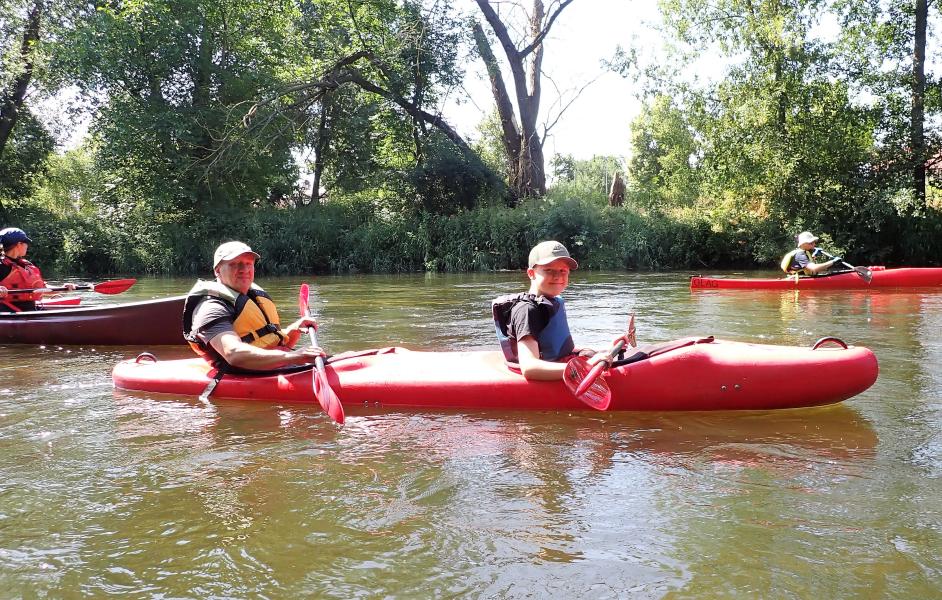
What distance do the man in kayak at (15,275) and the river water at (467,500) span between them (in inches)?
89.4

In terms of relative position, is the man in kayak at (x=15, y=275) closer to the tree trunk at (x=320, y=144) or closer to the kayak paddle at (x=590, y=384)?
the kayak paddle at (x=590, y=384)

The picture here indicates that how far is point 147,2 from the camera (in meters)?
19.0

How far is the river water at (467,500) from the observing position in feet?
7.27

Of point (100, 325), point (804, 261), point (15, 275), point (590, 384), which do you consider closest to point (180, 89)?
point (15, 275)

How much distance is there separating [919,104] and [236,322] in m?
17.3

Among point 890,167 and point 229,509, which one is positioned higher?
point 890,167

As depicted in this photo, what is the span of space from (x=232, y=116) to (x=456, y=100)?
5.92 metres

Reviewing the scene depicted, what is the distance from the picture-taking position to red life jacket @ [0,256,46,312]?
6.94 metres

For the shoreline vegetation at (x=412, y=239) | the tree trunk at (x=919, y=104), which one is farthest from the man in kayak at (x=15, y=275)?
the tree trunk at (x=919, y=104)

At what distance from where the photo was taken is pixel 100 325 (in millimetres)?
6793

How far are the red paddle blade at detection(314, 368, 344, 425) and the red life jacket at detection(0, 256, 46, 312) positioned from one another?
4.29 m

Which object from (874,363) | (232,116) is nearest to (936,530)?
(874,363)

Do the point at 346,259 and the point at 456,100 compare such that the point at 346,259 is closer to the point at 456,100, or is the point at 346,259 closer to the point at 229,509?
the point at 456,100

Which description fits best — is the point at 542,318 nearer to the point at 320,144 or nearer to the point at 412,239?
the point at 412,239
